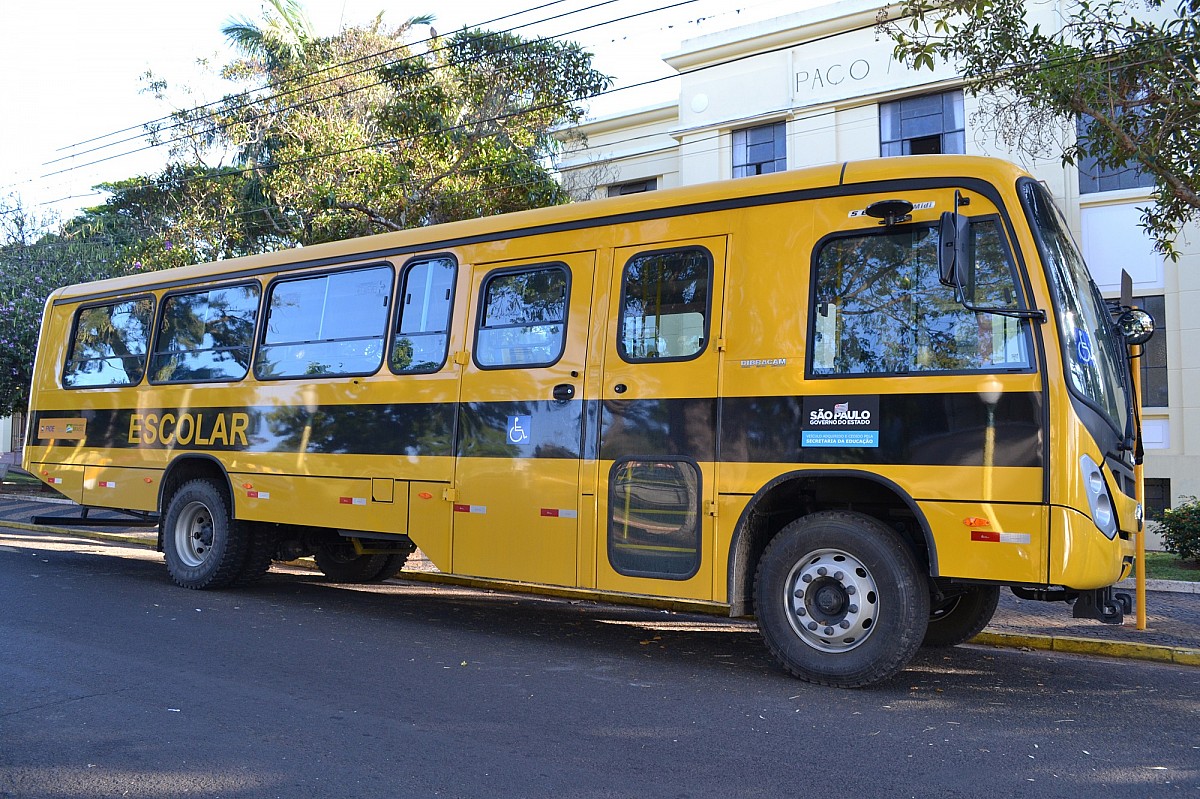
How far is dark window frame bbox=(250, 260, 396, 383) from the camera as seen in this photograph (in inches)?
346

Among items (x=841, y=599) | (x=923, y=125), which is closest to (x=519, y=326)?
(x=841, y=599)

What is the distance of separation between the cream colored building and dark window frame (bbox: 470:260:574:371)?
347 inches

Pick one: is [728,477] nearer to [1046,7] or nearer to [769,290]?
[769,290]

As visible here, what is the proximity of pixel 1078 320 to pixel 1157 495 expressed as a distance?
12.0m

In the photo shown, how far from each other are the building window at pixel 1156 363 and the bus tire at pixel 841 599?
1226 centimetres

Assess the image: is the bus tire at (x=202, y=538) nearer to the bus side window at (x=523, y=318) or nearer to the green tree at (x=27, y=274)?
the bus side window at (x=523, y=318)

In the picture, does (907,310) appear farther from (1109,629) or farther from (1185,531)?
(1185,531)

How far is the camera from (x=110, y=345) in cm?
1139

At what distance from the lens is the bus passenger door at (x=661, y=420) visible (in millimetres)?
6816

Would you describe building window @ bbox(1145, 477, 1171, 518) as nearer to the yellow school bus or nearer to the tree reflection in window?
the yellow school bus

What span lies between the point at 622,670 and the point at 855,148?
14.2m

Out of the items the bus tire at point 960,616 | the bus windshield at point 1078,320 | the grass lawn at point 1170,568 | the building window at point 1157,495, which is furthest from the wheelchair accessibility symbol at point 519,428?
the building window at point 1157,495

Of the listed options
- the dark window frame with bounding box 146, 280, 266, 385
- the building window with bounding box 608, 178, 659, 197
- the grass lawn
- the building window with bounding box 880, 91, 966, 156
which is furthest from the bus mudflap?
the building window with bounding box 608, 178, 659, 197

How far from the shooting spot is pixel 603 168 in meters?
22.8
